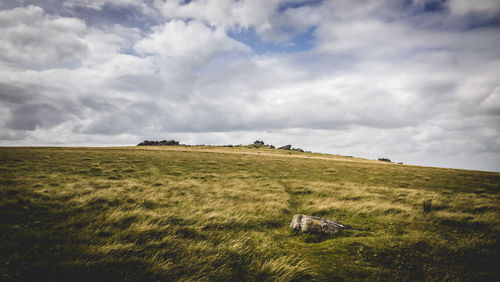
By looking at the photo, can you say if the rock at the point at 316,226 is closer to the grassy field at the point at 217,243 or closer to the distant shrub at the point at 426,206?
the grassy field at the point at 217,243

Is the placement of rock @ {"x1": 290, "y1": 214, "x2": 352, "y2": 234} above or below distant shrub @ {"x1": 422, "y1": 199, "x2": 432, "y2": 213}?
below

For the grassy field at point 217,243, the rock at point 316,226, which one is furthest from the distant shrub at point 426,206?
the rock at point 316,226

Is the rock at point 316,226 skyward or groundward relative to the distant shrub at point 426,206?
groundward

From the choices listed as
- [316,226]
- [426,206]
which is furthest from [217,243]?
[426,206]

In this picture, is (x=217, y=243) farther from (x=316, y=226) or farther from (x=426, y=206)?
(x=426, y=206)

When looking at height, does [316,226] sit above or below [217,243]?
above

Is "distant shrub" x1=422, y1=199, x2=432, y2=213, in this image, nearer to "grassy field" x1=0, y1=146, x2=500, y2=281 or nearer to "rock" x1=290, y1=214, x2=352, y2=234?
"grassy field" x1=0, y1=146, x2=500, y2=281

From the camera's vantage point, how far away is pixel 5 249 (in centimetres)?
461

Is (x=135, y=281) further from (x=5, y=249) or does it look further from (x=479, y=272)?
(x=479, y=272)

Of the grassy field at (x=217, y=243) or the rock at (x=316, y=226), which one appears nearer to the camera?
the grassy field at (x=217, y=243)

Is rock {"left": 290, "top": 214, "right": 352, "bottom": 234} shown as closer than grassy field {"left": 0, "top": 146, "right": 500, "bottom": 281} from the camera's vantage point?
No

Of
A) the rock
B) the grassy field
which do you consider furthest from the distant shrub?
the rock

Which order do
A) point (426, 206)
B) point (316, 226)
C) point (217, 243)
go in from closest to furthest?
point (217, 243), point (316, 226), point (426, 206)

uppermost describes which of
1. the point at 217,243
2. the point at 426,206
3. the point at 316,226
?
the point at 426,206
